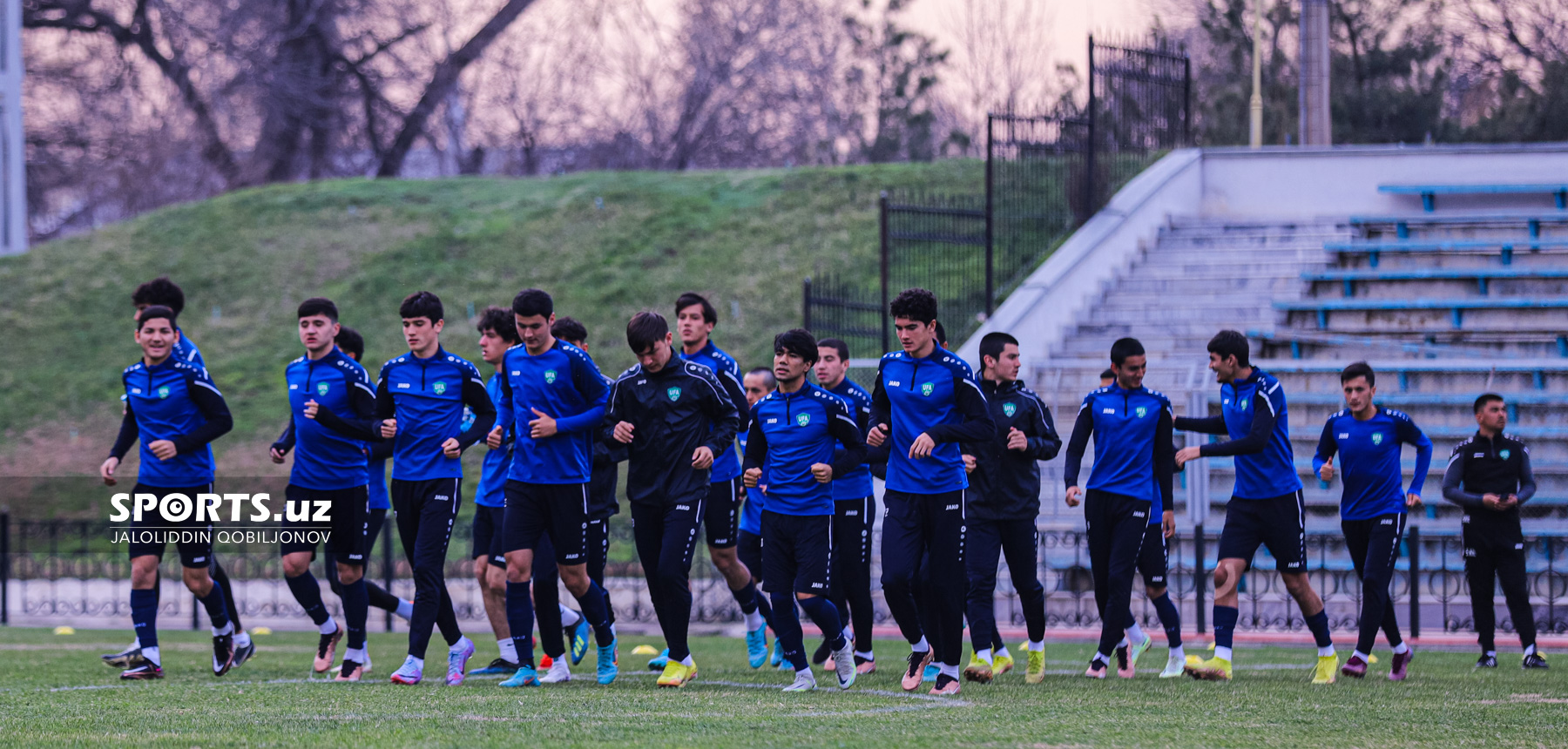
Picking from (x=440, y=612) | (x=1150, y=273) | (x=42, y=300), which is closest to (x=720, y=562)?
(x=440, y=612)

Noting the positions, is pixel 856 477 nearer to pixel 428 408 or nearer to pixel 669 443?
pixel 669 443

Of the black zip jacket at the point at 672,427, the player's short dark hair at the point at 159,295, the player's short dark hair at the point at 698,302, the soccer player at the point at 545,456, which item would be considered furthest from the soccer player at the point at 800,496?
the player's short dark hair at the point at 159,295

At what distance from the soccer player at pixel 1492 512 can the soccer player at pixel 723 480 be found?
15.2 feet

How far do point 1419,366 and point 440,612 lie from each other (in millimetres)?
11043

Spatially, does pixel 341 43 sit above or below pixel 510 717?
above

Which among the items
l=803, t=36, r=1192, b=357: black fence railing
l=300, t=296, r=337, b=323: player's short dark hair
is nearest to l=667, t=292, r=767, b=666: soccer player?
l=300, t=296, r=337, b=323: player's short dark hair

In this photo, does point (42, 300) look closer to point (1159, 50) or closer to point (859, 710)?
point (1159, 50)

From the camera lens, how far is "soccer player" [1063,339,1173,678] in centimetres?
964

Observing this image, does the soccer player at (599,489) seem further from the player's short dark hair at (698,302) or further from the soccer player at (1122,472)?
the soccer player at (1122,472)

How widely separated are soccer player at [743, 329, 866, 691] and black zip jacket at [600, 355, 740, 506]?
0.29 meters

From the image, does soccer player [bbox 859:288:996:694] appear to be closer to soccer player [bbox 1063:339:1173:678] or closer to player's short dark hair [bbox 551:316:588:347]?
soccer player [bbox 1063:339:1173:678]

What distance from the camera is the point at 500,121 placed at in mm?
39781

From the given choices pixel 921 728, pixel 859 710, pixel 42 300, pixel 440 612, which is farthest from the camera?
pixel 42 300

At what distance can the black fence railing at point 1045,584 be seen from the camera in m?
13.7
